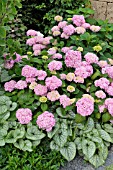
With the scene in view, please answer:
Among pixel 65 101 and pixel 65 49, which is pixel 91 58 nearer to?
pixel 65 49

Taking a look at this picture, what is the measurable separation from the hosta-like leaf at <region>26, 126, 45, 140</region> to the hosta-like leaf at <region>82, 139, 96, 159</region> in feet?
1.16

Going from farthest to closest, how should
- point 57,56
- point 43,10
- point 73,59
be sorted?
point 43,10 < point 57,56 < point 73,59

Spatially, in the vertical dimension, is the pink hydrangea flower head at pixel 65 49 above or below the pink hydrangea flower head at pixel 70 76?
above

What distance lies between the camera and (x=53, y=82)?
2840mm

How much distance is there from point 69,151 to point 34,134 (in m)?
0.33

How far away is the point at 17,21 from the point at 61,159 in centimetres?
227

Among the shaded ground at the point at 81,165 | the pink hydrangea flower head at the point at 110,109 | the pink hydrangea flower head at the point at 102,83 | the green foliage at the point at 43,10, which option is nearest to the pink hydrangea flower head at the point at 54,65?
the pink hydrangea flower head at the point at 102,83

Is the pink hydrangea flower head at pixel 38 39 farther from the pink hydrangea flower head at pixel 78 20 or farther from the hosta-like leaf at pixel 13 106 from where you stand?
the hosta-like leaf at pixel 13 106

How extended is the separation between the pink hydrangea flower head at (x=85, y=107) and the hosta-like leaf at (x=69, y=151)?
0.29 meters

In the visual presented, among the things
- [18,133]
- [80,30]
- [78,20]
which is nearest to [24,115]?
[18,133]

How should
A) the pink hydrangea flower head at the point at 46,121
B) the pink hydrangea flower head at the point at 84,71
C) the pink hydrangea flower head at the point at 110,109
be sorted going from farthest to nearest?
the pink hydrangea flower head at the point at 84,71 < the pink hydrangea flower head at the point at 110,109 < the pink hydrangea flower head at the point at 46,121

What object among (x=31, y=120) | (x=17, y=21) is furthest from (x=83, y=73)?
(x=17, y=21)

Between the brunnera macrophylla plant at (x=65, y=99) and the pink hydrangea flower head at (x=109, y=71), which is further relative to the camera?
the pink hydrangea flower head at (x=109, y=71)

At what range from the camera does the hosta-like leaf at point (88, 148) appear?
8.68ft
